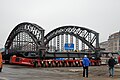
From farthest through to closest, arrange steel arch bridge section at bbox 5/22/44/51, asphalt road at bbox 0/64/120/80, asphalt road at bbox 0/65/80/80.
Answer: steel arch bridge section at bbox 5/22/44/51
asphalt road at bbox 0/64/120/80
asphalt road at bbox 0/65/80/80

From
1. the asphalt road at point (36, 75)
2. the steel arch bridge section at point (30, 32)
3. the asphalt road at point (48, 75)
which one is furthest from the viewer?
the steel arch bridge section at point (30, 32)

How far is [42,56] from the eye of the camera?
60281 mm

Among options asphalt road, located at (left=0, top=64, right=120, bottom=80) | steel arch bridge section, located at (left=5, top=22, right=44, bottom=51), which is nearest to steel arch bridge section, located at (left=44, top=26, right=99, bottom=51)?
steel arch bridge section, located at (left=5, top=22, right=44, bottom=51)

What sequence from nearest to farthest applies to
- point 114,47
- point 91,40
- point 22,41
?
point 91,40
point 22,41
point 114,47

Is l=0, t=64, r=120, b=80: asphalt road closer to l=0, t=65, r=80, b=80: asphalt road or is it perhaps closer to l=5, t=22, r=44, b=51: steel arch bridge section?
l=0, t=65, r=80, b=80: asphalt road

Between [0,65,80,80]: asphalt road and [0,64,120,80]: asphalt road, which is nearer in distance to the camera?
[0,65,80,80]: asphalt road

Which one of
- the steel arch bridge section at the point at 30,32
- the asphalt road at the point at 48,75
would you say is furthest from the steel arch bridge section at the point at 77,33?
the asphalt road at the point at 48,75

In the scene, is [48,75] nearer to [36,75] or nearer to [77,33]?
[36,75]

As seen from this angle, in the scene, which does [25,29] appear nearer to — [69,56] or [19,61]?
[69,56]

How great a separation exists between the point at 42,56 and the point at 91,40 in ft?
62.7

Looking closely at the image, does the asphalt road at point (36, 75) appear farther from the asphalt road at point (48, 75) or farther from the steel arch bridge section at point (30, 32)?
the steel arch bridge section at point (30, 32)

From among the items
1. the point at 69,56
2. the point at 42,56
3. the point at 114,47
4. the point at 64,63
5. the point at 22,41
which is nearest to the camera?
the point at 64,63

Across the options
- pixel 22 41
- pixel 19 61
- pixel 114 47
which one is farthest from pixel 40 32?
pixel 114 47

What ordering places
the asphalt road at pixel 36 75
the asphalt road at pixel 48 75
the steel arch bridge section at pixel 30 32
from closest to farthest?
the asphalt road at pixel 36 75
the asphalt road at pixel 48 75
the steel arch bridge section at pixel 30 32
